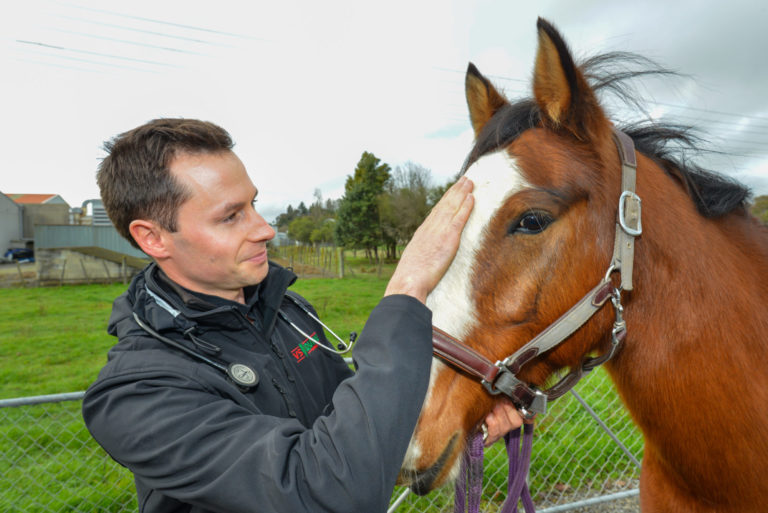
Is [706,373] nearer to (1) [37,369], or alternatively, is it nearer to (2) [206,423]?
(2) [206,423]

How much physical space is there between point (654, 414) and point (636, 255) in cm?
60

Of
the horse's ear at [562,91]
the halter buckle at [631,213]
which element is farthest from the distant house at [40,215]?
the halter buckle at [631,213]

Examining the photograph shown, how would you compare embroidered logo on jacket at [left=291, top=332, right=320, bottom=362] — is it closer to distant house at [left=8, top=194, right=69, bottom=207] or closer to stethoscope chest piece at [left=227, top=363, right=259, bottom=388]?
stethoscope chest piece at [left=227, top=363, right=259, bottom=388]

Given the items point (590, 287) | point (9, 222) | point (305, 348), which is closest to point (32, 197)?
point (9, 222)

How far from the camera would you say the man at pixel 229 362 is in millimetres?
1052

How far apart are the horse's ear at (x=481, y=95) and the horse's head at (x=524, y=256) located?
45 cm

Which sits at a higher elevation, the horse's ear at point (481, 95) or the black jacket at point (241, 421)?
the horse's ear at point (481, 95)

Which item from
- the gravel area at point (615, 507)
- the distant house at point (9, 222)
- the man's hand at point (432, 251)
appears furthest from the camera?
the distant house at point (9, 222)

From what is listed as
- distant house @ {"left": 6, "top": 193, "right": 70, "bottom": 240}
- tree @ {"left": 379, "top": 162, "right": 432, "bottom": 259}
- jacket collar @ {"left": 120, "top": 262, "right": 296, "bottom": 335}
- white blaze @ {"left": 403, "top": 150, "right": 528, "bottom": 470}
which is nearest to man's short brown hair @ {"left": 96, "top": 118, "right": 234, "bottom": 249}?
jacket collar @ {"left": 120, "top": 262, "right": 296, "bottom": 335}

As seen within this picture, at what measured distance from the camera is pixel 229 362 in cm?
149

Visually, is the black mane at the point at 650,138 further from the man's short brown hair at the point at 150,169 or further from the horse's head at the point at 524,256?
the man's short brown hair at the point at 150,169

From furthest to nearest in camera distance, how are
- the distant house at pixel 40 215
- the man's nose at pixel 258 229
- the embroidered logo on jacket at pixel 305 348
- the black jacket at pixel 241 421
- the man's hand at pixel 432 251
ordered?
the distant house at pixel 40 215 → the embroidered logo on jacket at pixel 305 348 → the man's nose at pixel 258 229 → the man's hand at pixel 432 251 → the black jacket at pixel 241 421

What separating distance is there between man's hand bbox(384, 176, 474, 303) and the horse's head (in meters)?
0.07

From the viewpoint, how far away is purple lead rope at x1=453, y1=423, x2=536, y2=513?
61.5 inches
